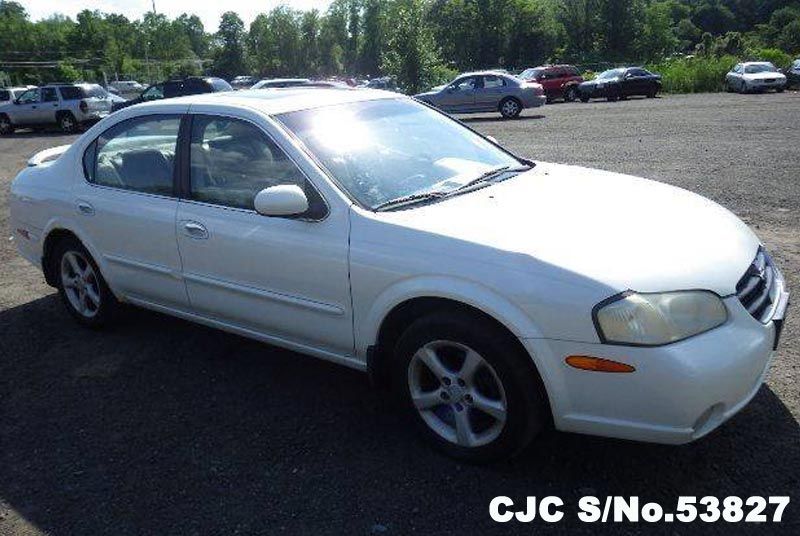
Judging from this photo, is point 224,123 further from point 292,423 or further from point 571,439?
point 571,439

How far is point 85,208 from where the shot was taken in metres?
4.52

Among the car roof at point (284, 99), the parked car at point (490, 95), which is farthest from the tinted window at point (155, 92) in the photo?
Answer: the car roof at point (284, 99)

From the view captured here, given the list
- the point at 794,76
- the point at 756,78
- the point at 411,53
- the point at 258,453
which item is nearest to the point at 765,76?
the point at 756,78

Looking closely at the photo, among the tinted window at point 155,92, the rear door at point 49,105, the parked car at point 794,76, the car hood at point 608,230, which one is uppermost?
the car hood at point 608,230

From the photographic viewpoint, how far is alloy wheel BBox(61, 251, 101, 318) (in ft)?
15.8

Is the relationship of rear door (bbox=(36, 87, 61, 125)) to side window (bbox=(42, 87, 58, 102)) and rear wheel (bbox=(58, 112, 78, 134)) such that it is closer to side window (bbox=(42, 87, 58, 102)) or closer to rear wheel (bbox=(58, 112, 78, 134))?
side window (bbox=(42, 87, 58, 102))

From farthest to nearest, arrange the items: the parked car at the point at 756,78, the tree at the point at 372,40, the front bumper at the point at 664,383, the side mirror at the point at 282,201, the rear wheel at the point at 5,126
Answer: the tree at the point at 372,40, the parked car at the point at 756,78, the rear wheel at the point at 5,126, the side mirror at the point at 282,201, the front bumper at the point at 664,383

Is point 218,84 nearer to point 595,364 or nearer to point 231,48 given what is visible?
point 595,364

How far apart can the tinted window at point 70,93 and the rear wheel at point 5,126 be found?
2.51 meters

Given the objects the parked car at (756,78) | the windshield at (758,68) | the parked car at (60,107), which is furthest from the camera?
the windshield at (758,68)

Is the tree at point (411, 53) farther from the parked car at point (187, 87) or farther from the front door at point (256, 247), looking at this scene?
the front door at point (256, 247)

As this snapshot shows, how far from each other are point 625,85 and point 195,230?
3115cm

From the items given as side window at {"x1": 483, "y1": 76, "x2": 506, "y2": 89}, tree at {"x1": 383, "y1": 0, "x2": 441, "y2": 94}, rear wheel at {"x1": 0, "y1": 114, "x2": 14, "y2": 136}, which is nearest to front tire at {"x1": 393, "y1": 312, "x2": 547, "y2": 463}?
side window at {"x1": 483, "y1": 76, "x2": 506, "y2": 89}

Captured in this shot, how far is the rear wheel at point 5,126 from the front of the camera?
24.7m
